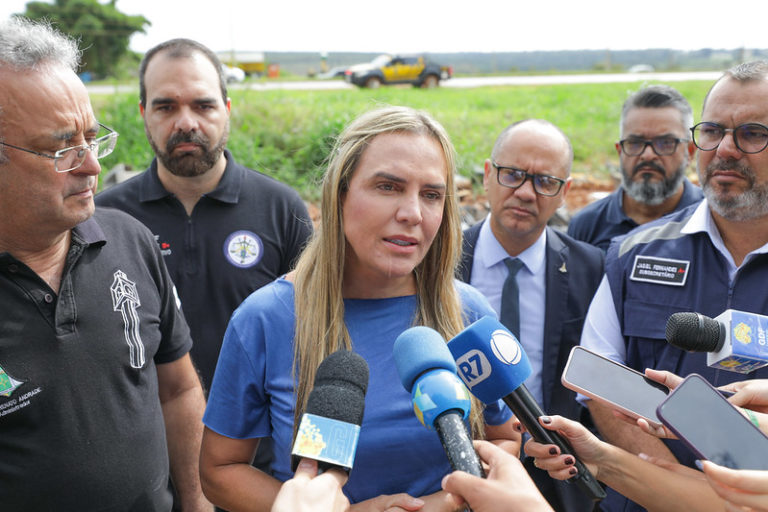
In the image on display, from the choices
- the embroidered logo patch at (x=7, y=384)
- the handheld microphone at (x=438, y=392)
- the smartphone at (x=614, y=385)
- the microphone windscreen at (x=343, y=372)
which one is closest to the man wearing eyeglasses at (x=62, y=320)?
the embroidered logo patch at (x=7, y=384)

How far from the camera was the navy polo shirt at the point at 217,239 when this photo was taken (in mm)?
3248

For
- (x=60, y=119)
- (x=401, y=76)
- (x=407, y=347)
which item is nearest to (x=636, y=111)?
(x=407, y=347)

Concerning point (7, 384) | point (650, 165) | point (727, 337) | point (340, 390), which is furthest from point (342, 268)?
point (650, 165)

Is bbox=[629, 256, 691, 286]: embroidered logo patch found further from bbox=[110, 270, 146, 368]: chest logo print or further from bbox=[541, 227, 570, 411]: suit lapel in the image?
bbox=[110, 270, 146, 368]: chest logo print

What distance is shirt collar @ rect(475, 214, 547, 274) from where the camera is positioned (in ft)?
10.8

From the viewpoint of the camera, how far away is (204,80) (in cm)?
356

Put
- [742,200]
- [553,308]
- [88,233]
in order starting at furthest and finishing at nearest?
[553,308]
[742,200]
[88,233]

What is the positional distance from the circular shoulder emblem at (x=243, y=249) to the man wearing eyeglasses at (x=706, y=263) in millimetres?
1735

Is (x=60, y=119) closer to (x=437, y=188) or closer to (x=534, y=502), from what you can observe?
(x=437, y=188)

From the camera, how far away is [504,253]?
11.0ft

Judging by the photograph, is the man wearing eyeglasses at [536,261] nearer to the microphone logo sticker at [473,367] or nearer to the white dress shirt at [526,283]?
the white dress shirt at [526,283]

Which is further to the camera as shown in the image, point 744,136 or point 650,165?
point 650,165

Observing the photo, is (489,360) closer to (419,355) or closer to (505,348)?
(505,348)

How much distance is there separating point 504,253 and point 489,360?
175 cm
